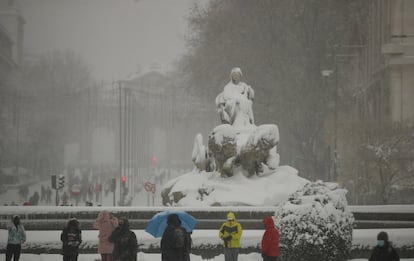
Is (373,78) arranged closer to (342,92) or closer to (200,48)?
(342,92)

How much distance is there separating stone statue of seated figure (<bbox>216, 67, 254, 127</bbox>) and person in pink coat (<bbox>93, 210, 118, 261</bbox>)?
9417 mm

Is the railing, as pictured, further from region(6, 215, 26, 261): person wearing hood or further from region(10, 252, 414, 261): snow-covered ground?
region(6, 215, 26, 261): person wearing hood

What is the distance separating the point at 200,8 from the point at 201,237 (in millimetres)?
37767

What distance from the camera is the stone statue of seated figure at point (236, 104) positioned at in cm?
2292

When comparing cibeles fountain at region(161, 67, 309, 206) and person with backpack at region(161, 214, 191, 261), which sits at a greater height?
cibeles fountain at region(161, 67, 309, 206)

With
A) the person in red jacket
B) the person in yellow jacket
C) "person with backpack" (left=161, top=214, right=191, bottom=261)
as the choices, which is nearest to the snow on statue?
the person in yellow jacket

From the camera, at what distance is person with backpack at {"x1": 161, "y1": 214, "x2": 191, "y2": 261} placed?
1127 centimetres

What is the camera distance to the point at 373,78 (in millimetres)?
48469

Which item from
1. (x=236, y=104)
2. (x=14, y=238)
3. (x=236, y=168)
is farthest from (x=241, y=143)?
(x=14, y=238)

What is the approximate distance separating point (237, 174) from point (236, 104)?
81.6 inches

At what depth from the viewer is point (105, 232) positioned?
1381 cm

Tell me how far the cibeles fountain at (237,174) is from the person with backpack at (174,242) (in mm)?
9522

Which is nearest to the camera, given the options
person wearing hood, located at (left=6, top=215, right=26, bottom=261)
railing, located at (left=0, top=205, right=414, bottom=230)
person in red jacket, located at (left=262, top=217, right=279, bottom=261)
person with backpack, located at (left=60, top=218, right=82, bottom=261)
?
person in red jacket, located at (left=262, top=217, right=279, bottom=261)

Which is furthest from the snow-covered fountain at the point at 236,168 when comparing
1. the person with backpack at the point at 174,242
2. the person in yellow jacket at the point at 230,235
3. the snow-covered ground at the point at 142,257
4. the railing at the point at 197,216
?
the person with backpack at the point at 174,242
